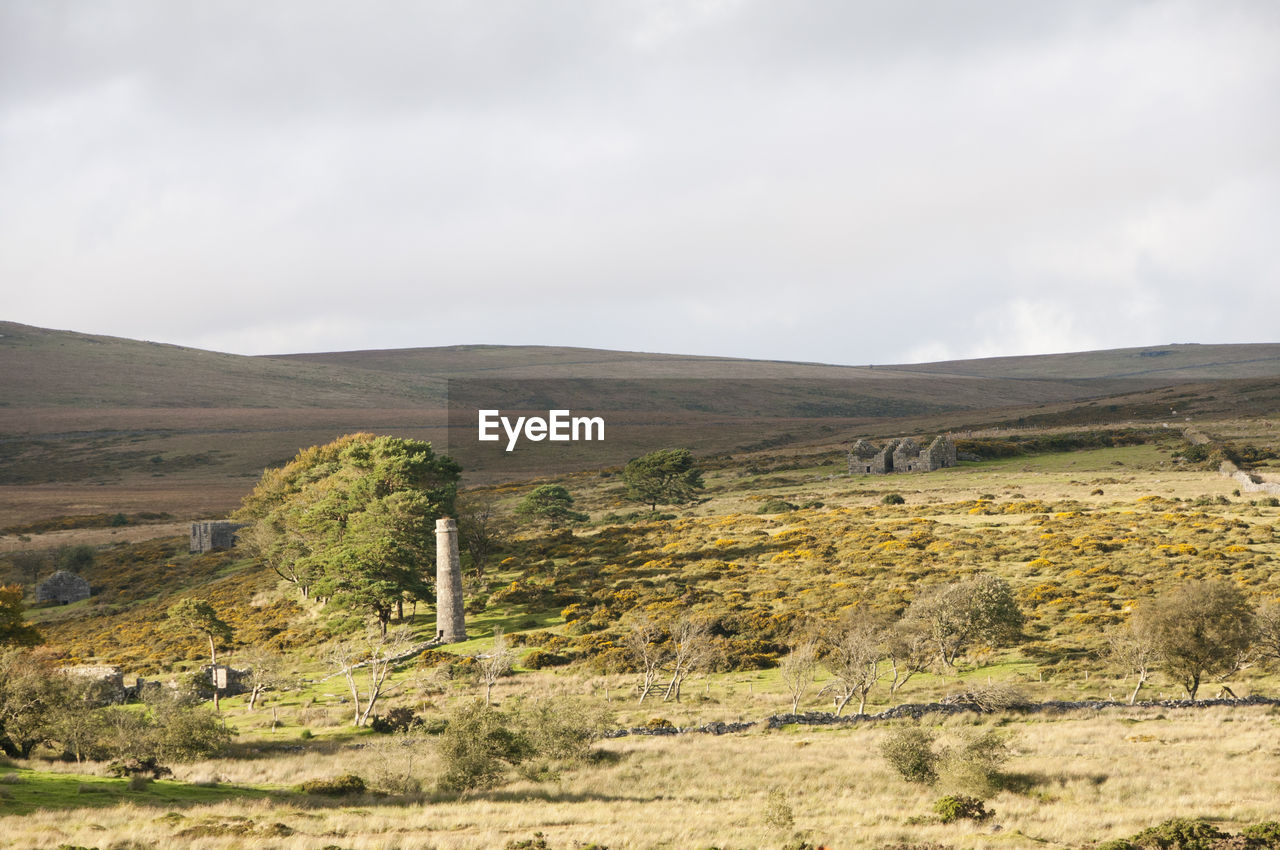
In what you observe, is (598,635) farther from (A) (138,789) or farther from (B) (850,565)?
(A) (138,789)

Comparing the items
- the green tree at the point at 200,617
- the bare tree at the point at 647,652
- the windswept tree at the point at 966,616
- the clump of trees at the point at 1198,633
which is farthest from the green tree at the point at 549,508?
the clump of trees at the point at 1198,633

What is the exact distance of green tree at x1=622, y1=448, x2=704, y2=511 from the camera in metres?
93.3

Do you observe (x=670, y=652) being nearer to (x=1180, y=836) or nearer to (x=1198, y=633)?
(x=1198, y=633)

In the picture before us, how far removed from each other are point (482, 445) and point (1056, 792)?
156 metres

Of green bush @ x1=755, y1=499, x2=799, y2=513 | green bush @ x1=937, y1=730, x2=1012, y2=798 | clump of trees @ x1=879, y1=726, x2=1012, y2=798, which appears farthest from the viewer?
green bush @ x1=755, y1=499, x2=799, y2=513

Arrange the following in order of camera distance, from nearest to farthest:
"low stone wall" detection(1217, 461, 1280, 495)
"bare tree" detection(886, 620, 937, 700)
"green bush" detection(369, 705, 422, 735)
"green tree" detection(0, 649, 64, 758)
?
"green tree" detection(0, 649, 64, 758) < "green bush" detection(369, 705, 422, 735) < "bare tree" detection(886, 620, 937, 700) < "low stone wall" detection(1217, 461, 1280, 495)

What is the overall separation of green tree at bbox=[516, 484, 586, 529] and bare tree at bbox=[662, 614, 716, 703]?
3744 centimetres

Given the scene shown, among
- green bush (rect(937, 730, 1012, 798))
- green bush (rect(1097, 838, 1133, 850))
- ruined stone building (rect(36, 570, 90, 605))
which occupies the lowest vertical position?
ruined stone building (rect(36, 570, 90, 605))

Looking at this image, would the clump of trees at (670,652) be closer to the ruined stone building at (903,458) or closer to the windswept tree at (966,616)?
the windswept tree at (966,616)

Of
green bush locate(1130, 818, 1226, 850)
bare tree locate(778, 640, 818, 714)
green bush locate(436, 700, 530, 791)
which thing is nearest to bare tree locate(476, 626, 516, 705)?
green bush locate(436, 700, 530, 791)

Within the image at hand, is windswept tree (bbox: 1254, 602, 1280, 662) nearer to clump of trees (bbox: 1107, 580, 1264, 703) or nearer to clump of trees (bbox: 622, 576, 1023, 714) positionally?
clump of trees (bbox: 1107, 580, 1264, 703)

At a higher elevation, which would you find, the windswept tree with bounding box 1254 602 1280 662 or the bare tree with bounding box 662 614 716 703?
the windswept tree with bounding box 1254 602 1280 662

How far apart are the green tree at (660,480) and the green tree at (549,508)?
27.6 feet

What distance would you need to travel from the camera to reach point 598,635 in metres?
48.7
